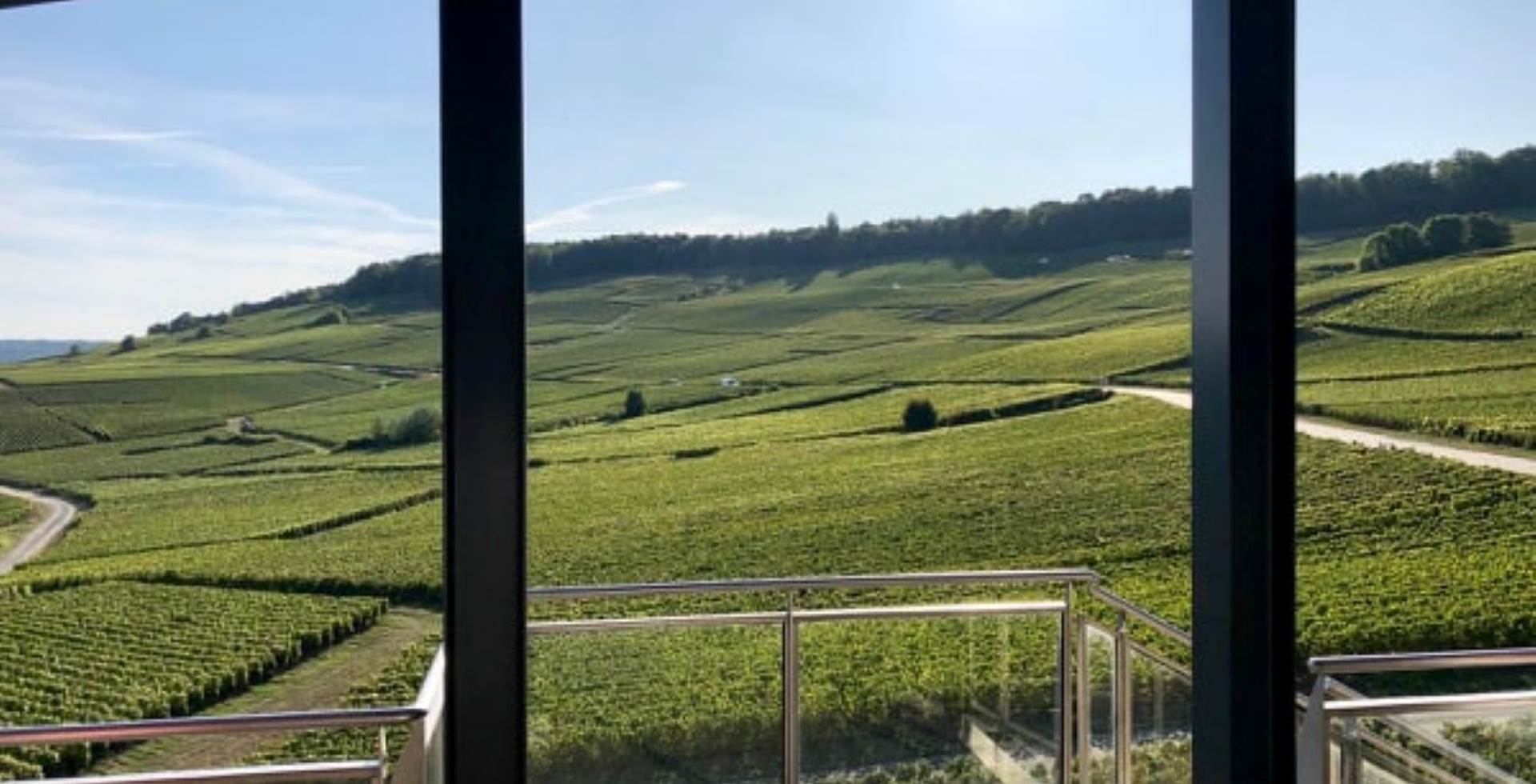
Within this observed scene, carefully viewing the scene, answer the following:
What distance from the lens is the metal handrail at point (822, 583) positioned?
269 cm

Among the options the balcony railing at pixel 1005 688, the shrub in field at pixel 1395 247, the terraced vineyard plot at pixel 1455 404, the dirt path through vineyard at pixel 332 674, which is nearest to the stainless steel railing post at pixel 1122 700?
the balcony railing at pixel 1005 688

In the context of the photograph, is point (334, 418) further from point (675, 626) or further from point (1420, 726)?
point (1420, 726)

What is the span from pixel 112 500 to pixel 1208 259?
8.57 metres

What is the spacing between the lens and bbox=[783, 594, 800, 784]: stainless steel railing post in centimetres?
295

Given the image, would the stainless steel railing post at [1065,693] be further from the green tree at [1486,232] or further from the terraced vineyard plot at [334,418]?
the green tree at [1486,232]

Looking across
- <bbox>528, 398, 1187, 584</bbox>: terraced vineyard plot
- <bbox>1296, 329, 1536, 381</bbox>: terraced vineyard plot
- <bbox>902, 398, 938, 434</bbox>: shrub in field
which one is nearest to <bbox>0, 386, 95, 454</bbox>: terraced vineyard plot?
<bbox>528, 398, 1187, 584</bbox>: terraced vineyard plot

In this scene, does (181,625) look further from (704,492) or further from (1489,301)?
(1489,301)

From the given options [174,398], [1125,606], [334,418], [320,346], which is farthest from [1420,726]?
[174,398]

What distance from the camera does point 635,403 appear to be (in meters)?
9.77

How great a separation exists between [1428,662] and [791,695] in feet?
5.48

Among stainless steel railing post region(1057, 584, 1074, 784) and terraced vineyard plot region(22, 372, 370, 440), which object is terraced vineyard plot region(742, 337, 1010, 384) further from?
stainless steel railing post region(1057, 584, 1074, 784)

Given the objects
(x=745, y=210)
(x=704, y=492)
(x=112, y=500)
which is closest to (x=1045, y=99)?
(x=745, y=210)

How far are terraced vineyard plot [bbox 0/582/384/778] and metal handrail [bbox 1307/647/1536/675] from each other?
6.55 m

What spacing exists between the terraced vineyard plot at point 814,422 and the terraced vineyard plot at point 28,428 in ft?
12.3
